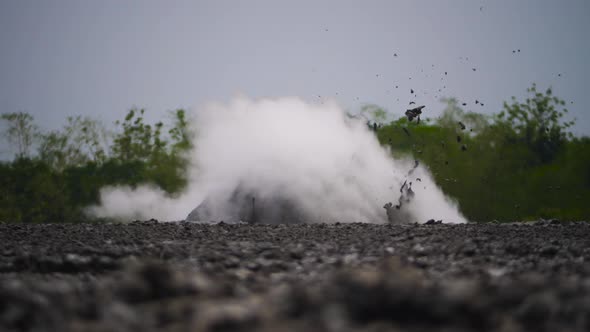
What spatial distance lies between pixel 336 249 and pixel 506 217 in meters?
A: 21.9

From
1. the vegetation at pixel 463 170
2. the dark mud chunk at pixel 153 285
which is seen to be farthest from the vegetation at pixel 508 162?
the dark mud chunk at pixel 153 285

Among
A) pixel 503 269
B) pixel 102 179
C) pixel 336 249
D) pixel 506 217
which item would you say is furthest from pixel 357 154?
pixel 102 179

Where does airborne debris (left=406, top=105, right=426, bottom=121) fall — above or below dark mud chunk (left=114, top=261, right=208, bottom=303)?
above

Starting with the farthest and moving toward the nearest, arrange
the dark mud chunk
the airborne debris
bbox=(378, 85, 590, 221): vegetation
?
1. bbox=(378, 85, 590, 221): vegetation
2. the airborne debris
3. the dark mud chunk

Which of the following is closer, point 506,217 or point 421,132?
point 506,217

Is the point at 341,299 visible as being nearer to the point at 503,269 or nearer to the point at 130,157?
the point at 503,269

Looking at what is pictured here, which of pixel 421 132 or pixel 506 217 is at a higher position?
pixel 421 132

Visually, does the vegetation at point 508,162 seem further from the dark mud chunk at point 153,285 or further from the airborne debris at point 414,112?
the dark mud chunk at point 153,285

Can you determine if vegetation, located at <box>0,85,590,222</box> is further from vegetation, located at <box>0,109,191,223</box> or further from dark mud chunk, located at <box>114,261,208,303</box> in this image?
dark mud chunk, located at <box>114,261,208,303</box>

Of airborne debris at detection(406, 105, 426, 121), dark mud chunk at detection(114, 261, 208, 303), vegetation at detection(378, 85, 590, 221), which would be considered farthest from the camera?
vegetation at detection(378, 85, 590, 221)

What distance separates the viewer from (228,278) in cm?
454

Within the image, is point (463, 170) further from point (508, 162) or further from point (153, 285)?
point (153, 285)

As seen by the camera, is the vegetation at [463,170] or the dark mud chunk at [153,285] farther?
the vegetation at [463,170]

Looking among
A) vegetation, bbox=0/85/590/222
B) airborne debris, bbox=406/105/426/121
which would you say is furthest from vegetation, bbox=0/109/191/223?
airborne debris, bbox=406/105/426/121
